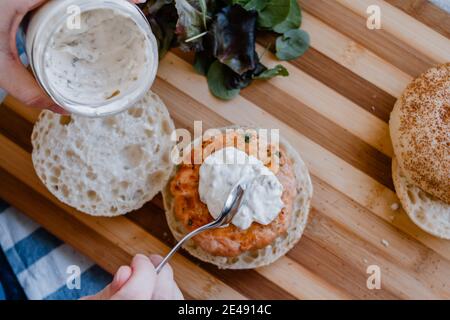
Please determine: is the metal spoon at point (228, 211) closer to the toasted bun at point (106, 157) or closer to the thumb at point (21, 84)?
the toasted bun at point (106, 157)

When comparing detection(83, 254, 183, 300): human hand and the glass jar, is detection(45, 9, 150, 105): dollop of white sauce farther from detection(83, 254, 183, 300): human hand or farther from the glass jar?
detection(83, 254, 183, 300): human hand

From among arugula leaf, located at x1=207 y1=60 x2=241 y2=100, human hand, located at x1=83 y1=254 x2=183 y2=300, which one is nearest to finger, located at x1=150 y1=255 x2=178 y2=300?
human hand, located at x1=83 y1=254 x2=183 y2=300

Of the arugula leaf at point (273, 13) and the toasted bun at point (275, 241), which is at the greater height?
the arugula leaf at point (273, 13)

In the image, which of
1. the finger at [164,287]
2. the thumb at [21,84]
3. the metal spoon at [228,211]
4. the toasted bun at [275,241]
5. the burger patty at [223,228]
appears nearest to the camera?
the thumb at [21,84]

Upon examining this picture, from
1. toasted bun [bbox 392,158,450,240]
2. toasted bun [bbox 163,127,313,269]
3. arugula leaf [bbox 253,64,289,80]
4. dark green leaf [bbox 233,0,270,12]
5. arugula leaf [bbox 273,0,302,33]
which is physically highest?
dark green leaf [bbox 233,0,270,12]

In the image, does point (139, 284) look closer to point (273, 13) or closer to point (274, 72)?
point (274, 72)

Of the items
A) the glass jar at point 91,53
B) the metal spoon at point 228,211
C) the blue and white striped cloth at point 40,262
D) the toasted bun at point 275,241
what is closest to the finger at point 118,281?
the metal spoon at point 228,211
